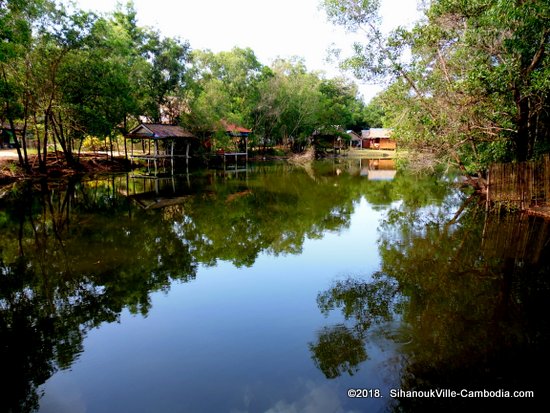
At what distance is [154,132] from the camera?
29656 millimetres

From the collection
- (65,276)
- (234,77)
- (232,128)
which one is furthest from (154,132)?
(65,276)

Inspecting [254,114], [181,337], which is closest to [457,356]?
[181,337]

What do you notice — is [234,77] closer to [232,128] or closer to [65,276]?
[232,128]

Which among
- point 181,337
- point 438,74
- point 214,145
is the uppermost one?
point 438,74

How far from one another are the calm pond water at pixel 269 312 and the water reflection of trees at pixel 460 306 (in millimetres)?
30

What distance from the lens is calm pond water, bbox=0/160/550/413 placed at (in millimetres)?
4621

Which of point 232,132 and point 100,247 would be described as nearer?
point 100,247

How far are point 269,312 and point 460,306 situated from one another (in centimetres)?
351

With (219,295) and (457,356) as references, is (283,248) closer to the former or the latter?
(219,295)

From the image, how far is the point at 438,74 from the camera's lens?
46.3 feet

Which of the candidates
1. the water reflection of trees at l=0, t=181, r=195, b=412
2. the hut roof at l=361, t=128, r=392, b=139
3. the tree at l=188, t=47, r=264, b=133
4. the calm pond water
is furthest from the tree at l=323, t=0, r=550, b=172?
the hut roof at l=361, t=128, r=392, b=139

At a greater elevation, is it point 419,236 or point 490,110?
point 490,110

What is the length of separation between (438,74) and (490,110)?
3072 mm

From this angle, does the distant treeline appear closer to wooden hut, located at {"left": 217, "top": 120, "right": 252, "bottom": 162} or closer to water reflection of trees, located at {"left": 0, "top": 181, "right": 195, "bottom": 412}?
wooden hut, located at {"left": 217, "top": 120, "right": 252, "bottom": 162}
